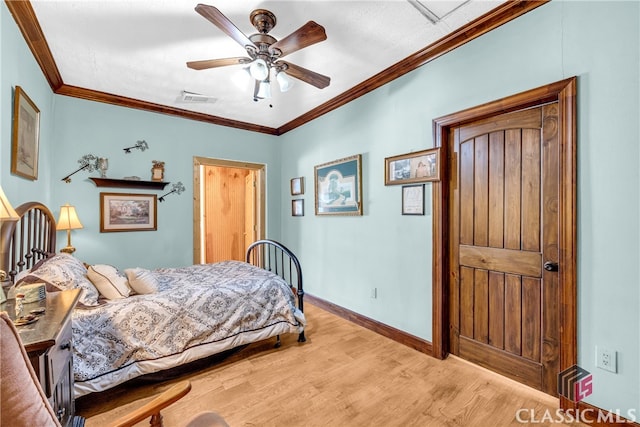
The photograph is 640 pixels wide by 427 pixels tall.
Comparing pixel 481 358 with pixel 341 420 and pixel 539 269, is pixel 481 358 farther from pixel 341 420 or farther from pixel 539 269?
pixel 341 420

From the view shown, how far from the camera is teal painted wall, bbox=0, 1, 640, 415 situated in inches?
64.3

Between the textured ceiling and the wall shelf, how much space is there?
1.03 metres

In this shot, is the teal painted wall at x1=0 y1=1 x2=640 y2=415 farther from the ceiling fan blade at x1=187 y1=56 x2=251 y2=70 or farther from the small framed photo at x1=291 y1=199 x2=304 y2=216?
the ceiling fan blade at x1=187 y1=56 x2=251 y2=70

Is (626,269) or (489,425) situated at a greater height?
(626,269)

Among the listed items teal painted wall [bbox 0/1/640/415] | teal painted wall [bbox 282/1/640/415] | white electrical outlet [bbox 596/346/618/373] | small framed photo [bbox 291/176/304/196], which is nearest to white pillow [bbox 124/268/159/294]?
teal painted wall [bbox 0/1/640/415]

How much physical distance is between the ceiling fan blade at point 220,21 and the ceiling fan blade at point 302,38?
193mm

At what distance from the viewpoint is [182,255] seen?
400 centimetres

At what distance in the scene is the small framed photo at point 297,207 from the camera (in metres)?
4.34

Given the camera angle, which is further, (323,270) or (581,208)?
(323,270)

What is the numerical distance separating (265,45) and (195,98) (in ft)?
6.10

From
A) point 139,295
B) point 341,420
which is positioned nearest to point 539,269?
point 341,420

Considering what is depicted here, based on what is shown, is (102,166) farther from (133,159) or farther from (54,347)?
(54,347)

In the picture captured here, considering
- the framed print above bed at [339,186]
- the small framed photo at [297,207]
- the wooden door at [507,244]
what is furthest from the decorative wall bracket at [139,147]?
the wooden door at [507,244]

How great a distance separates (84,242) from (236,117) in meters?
2.48
